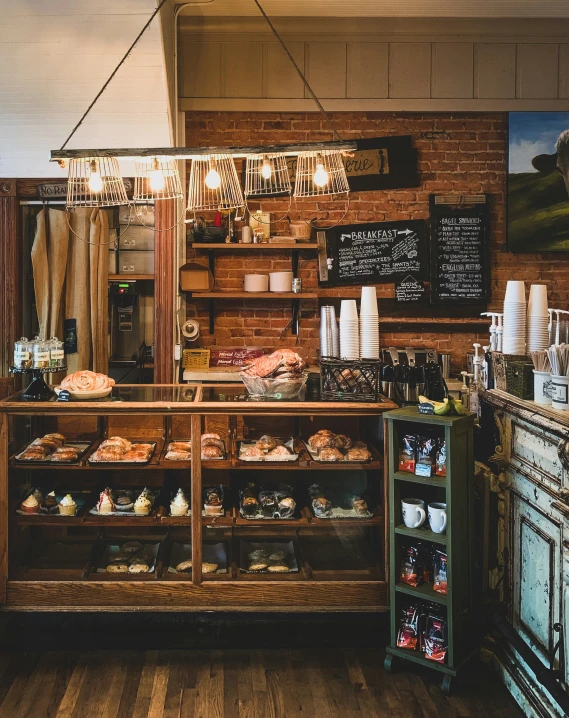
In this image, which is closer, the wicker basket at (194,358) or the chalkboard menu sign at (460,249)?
the wicker basket at (194,358)

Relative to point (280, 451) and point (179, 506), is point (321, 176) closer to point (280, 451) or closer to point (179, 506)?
point (280, 451)

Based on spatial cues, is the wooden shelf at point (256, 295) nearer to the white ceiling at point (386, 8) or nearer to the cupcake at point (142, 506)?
the white ceiling at point (386, 8)

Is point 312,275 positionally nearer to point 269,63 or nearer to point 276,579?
point 269,63

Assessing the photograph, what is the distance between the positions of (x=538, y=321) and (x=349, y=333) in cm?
85

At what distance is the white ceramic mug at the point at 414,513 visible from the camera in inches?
108

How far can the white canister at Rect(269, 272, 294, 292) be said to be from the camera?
512 cm

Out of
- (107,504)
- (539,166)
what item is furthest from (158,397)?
(539,166)

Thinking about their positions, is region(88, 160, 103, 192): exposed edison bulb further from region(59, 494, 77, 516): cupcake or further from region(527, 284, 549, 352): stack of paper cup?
region(527, 284, 549, 352): stack of paper cup

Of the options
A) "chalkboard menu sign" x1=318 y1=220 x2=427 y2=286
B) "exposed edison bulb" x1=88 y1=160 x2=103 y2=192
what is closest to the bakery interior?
"exposed edison bulb" x1=88 y1=160 x2=103 y2=192

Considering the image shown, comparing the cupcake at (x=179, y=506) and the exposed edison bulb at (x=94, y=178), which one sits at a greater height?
the exposed edison bulb at (x=94, y=178)

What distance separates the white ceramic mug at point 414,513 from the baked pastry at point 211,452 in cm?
88

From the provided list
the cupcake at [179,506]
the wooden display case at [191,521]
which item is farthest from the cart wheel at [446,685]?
the cupcake at [179,506]

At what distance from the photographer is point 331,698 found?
2613 millimetres

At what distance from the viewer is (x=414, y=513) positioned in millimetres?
2760
